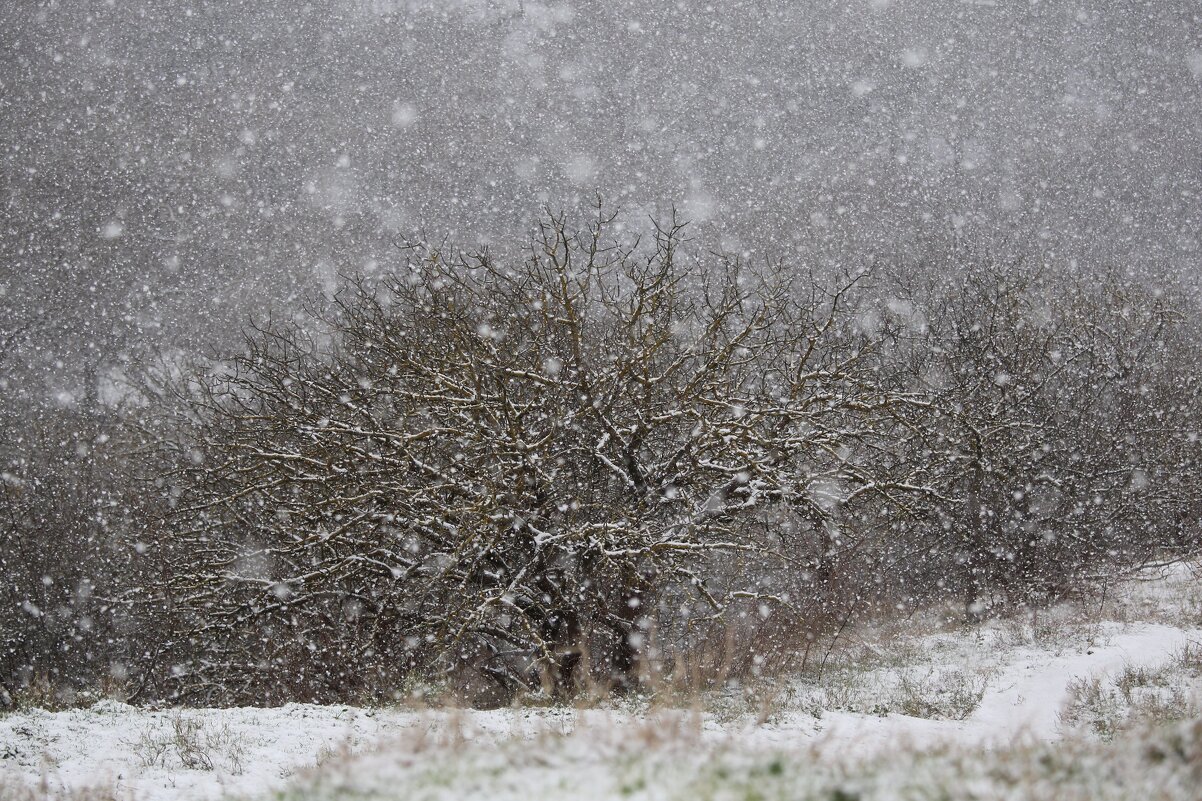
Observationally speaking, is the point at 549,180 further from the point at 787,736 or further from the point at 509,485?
the point at 787,736

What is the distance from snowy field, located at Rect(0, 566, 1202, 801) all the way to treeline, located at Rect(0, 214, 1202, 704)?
95 cm

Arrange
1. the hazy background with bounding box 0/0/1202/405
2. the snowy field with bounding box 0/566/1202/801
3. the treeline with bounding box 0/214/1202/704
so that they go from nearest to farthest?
the snowy field with bounding box 0/566/1202/801 → the treeline with bounding box 0/214/1202/704 → the hazy background with bounding box 0/0/1202/405

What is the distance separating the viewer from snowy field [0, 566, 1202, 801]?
2990 millimetres

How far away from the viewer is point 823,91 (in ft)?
557

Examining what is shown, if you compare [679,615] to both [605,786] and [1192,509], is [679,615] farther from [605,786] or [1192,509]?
[1192,509]

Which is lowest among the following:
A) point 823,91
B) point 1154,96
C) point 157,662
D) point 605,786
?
point 605,786

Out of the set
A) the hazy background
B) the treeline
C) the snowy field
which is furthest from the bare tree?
the hazy background

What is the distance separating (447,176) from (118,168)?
166 feet

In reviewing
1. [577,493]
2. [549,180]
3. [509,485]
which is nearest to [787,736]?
[509,485]

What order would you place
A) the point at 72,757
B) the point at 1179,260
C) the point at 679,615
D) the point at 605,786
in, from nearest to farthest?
1. the point at 605,786
2. the point at 72,757
3. the point at 679,615
4. the point at 1179,260

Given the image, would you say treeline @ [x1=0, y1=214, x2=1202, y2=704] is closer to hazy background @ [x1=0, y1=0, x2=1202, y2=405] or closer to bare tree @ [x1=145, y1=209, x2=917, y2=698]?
bare tree @ [x1=145, y1=209, x2=917, y2=698]

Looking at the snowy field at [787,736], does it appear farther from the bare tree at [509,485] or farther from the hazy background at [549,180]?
the hazy background at [549,180]

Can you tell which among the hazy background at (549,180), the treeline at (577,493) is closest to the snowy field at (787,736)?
the treeline at (577,493)

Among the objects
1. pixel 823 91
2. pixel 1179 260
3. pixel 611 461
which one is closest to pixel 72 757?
pixel 611 461
